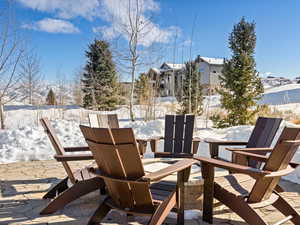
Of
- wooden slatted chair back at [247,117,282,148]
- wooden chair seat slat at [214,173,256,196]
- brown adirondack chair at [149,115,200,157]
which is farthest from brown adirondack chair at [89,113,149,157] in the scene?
wooden slatted chair back at [247,117,282,148]

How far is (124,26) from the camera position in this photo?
8.73 m

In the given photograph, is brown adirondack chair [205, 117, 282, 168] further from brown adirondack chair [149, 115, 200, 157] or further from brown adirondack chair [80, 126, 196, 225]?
brown adirondack chair [80, 126, 196, 225]

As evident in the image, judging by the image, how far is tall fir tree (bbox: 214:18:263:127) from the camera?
10.2 meters

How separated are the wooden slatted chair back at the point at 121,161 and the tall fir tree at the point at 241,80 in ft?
27.7

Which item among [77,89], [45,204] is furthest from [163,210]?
[77,89]

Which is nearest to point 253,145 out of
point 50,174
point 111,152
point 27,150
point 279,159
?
point 279,159

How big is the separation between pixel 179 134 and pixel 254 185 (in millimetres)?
1932

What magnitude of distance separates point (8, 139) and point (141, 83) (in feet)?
15.8

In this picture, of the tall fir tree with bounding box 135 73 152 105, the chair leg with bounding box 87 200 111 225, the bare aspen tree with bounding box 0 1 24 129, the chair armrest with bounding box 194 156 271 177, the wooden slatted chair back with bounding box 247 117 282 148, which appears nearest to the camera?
the chair armrest with bounding box 194 156 271 177

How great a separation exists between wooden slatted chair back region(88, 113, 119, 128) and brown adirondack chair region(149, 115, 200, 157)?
0.67 meters

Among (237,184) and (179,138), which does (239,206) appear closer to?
(237,184)

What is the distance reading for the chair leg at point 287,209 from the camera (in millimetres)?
2340

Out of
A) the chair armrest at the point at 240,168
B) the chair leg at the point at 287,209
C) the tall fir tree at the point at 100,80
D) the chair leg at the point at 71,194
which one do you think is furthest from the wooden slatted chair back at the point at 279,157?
the tall fir tree at the point at 100,80

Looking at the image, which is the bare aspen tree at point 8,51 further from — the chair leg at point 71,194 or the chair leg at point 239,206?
the chair leg at point 239,206
